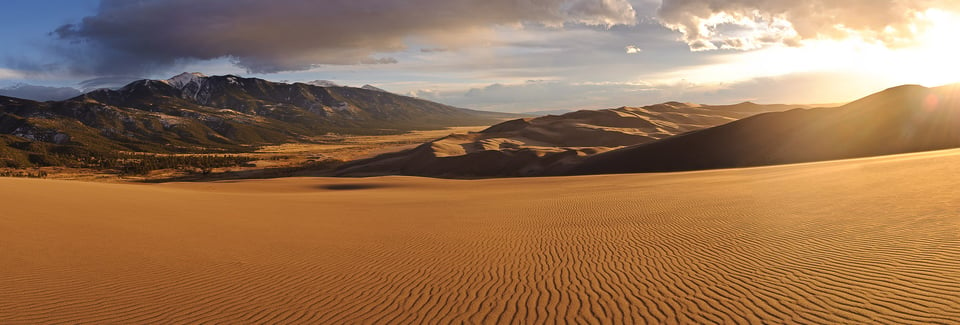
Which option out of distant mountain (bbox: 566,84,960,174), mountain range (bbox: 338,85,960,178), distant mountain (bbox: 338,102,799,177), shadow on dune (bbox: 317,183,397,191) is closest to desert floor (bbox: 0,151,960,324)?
shadow on dune (bbox: 317,183,397,191)

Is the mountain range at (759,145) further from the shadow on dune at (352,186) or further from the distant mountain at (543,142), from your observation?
the shadow on dune at (352,186)

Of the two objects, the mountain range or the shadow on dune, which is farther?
the mountain range

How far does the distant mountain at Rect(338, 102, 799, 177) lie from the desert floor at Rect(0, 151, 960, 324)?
38.1 m

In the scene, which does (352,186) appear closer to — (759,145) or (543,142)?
(759,145)

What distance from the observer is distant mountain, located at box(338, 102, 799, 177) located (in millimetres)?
57500

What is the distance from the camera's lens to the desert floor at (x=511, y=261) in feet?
22.2

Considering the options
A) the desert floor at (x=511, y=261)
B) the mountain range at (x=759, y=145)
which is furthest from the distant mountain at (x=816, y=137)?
the desert floor at (x=511, y=261)

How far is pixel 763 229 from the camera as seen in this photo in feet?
38.8

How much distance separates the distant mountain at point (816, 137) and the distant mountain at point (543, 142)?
9.23m

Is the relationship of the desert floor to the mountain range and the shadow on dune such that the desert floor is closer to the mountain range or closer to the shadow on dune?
the shadow on dune

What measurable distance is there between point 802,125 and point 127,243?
54339 millimetres

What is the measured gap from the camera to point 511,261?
10.4m

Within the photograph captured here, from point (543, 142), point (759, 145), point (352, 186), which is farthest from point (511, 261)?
point (543, 142)

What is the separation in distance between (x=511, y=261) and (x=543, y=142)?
7882 centimetres
